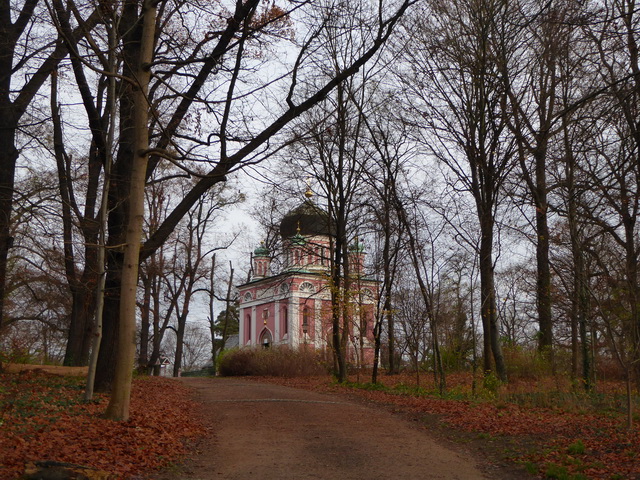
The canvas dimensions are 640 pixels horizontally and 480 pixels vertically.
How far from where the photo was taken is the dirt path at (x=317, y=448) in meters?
7.29

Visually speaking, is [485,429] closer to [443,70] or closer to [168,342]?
[443,70]

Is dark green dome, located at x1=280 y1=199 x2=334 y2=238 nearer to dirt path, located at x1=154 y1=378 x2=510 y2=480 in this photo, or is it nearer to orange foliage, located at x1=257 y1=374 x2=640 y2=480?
orange foliage, located at x1=257 y1=374 x2=640 y2=480

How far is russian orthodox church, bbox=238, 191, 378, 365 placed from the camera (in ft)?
75.6

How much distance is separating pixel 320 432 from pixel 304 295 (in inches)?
1460

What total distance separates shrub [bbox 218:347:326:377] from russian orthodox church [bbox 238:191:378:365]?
3.13 ft

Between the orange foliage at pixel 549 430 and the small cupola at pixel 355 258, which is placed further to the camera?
the small cupola at pixel 355 258

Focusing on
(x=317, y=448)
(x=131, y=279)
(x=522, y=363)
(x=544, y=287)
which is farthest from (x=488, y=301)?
(x=131, y=279)

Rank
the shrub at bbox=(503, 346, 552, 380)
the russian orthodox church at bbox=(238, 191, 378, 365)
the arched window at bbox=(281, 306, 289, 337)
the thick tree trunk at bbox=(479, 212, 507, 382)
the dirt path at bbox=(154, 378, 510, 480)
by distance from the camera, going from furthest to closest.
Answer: the arched window at bbox=(281, 306, 289, 337) → the russian orthodox church at bbox=(238, 191, 378, 365) → the shrub at bbox=(503, 346, 552, 380) → the thick tree trunk at bbox=(479, 212, 507, 382) → the dirt path at bbox=(154, 378, 510, 480)

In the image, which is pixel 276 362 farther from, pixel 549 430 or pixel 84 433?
pixel 84 433

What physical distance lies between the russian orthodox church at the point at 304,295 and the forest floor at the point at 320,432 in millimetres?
7229

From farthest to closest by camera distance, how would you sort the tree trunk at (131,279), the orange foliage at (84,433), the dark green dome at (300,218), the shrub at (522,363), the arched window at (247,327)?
the arched window at (247,327), the dark green dome at (300,218), the shrub at (522,363), the tree trunk at (131,279), the orange foliage at (84,433)

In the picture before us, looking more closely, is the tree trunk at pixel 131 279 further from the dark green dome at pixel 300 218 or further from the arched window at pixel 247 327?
the arched window at pixel 247 327

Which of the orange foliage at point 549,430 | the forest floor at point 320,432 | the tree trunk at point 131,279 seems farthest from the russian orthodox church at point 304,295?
the tree trunk at point 131,279

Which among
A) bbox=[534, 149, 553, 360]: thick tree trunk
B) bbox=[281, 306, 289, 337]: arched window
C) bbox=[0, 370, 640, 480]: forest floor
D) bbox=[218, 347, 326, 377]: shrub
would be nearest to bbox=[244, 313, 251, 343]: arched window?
bbox=[281, 306, 289, 337]: arched window
